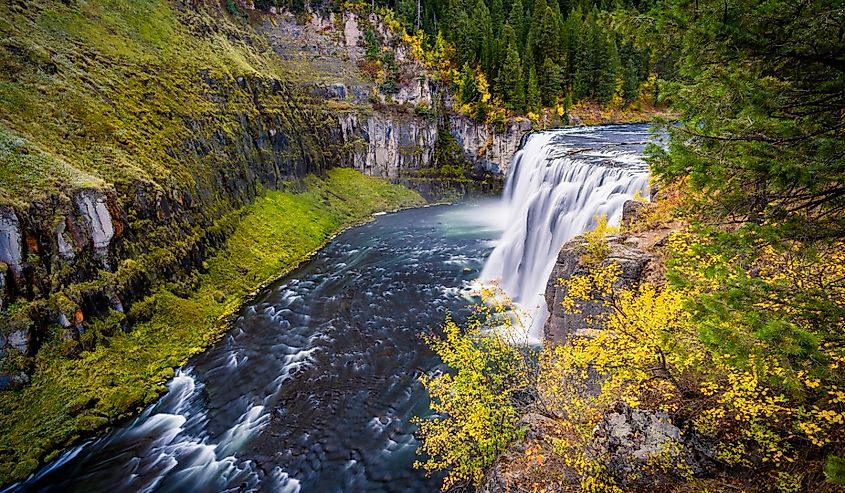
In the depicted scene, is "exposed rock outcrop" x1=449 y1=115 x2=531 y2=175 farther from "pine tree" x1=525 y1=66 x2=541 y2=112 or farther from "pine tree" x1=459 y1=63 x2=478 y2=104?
"pine tree" x1=459 y1=63 x2=478 y2=104

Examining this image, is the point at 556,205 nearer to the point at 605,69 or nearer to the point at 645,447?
the point at 645,447

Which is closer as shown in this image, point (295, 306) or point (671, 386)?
point (671, 386)

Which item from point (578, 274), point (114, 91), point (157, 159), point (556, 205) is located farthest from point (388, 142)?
point (578, 274)

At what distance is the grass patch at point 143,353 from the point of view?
45.6 ft

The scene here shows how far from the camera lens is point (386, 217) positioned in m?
42.9

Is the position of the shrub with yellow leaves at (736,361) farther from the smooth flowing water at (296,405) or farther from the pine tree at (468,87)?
the pine tree at (468,87)

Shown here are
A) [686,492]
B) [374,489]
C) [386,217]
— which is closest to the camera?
[686,492]

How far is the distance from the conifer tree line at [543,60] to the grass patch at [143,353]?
99.6 ft

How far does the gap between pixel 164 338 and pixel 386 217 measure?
26.1m

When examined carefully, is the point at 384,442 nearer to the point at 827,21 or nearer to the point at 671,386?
the point at 671,386

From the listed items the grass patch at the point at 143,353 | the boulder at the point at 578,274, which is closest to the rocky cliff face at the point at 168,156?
the grass patch at the point at 143,353

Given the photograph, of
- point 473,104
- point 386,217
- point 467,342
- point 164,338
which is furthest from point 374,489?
point 473,104

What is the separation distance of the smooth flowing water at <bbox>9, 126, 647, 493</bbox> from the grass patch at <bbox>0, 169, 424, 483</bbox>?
2.56 feet

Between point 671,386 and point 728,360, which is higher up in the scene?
point 728,360
